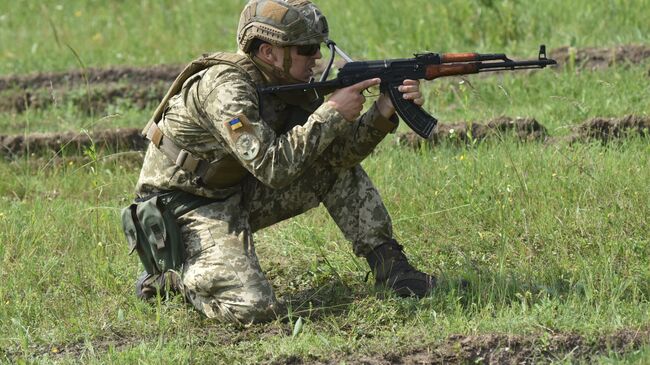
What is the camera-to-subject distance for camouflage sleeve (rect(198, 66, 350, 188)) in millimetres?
5207

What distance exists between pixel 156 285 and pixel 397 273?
3.62 feet

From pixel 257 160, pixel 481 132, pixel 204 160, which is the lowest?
pixel 481 132

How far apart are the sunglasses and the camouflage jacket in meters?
0.21

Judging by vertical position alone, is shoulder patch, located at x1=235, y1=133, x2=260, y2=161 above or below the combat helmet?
below

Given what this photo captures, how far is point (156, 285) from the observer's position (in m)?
5.59

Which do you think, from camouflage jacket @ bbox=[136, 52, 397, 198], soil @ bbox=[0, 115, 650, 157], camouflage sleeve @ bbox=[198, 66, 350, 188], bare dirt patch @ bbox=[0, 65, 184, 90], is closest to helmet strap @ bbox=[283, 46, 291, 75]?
camouflage jacket @ bbox=[136, 52, 397, 198]

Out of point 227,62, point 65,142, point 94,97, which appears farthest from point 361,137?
point 94,97

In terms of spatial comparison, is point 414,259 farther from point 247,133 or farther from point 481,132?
point 481,132

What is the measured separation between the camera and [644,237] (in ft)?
19.8

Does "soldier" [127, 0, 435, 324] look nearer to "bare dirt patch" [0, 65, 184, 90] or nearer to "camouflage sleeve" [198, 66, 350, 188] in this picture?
"camouflage sleeve" [198, 66, 350, 188]

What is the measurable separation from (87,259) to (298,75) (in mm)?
1622

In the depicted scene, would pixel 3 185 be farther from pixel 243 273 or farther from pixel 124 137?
pixel 243 273

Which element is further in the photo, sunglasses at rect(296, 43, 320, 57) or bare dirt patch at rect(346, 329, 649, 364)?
sunglasses at rect(296, 43, 320, 57)

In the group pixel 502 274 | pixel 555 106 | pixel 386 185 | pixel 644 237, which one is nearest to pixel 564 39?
pixel 555 106
